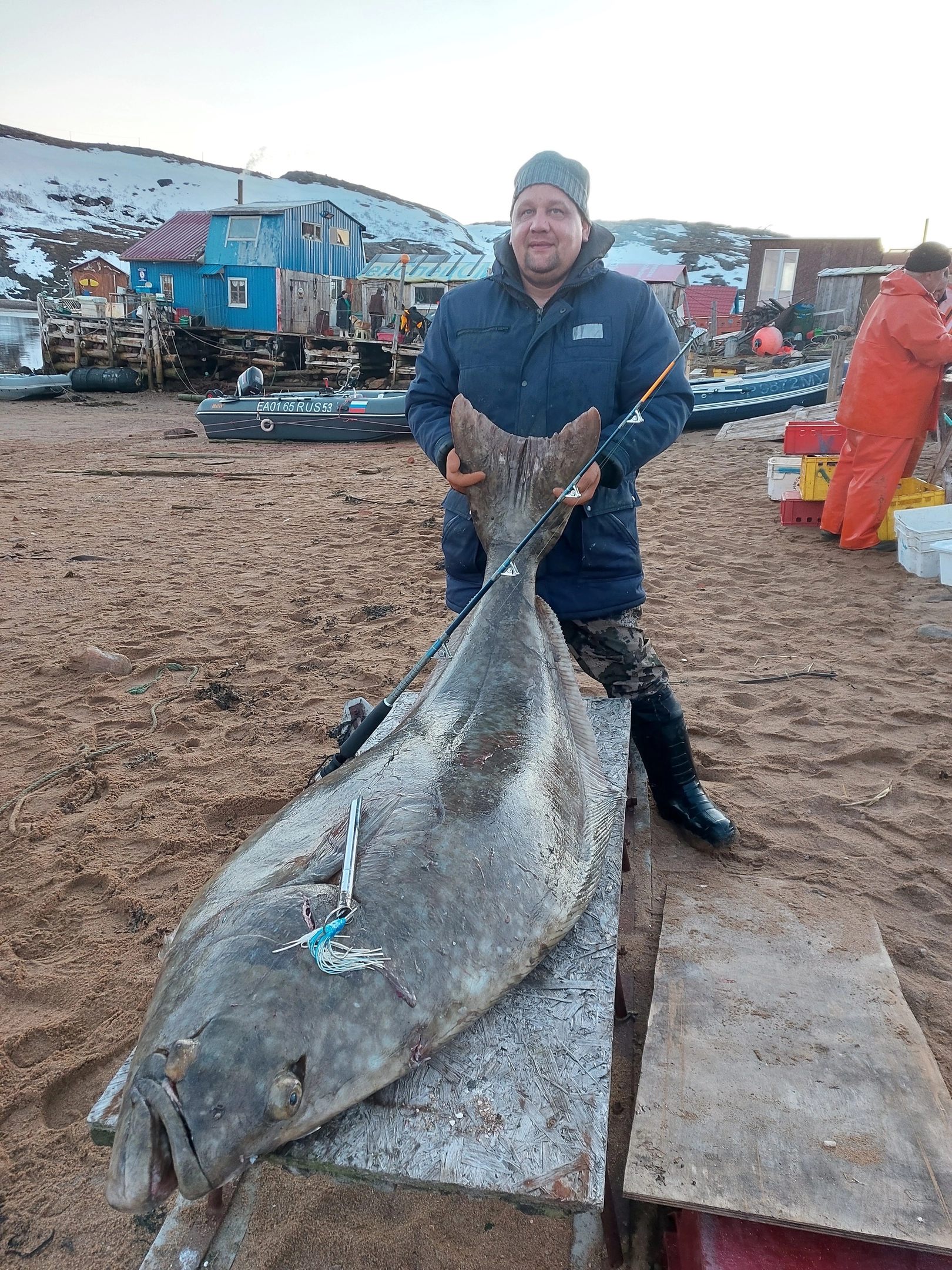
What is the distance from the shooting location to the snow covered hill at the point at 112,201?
56.4 metres

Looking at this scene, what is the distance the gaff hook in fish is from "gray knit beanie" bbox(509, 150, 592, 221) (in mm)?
2443

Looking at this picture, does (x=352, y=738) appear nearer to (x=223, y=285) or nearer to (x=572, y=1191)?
(x=572, y=1191)

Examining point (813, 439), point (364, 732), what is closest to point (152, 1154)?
point (364, 732)

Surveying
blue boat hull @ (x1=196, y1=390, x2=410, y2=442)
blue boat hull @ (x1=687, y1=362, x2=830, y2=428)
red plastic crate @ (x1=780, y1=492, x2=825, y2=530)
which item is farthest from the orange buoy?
red plastic crate @ (x1=780, y1=492, x2=825, y2=530)

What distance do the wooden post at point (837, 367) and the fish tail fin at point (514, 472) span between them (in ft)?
39.5

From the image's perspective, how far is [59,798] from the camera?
3523 mm

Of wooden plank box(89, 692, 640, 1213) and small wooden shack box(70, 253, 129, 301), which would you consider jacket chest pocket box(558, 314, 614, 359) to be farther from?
small wooden shack box(70, 253, 129, 301)

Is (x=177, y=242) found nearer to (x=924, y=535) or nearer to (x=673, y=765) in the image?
(x=924, y=535)

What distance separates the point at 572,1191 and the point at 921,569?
575 cm

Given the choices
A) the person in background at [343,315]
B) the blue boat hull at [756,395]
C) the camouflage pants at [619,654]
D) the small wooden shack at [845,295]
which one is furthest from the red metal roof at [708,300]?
the camouflage pants at [619,654]

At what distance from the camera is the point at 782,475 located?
27.3ft

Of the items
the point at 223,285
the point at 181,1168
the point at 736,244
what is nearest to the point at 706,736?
the point at 181,1168

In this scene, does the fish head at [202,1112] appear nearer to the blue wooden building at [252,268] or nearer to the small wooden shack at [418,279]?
the blue wooden building at [252,268]

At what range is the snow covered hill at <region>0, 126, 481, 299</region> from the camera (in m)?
56.4
